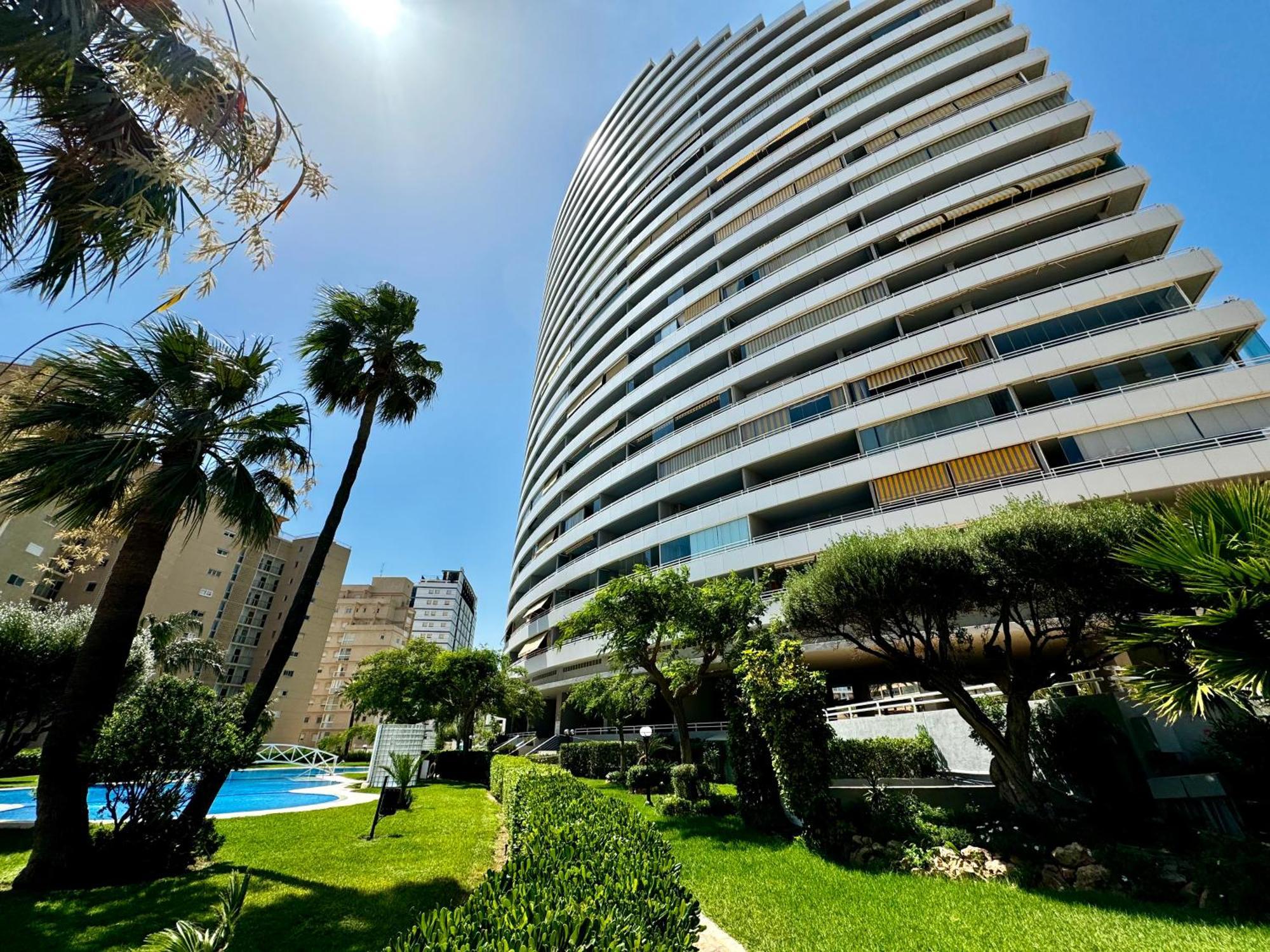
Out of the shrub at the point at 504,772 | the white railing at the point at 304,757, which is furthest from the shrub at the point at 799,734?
the white railing at the point at 304,757

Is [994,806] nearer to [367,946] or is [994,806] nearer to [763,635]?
[763,635]

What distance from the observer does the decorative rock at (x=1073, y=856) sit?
23.8ft

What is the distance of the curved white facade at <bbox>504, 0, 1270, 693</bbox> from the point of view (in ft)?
58.4

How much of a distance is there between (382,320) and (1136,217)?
29024 millimetres

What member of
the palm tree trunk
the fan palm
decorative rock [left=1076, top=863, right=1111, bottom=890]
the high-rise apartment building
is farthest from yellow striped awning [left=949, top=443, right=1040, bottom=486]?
the high-rise apartment building

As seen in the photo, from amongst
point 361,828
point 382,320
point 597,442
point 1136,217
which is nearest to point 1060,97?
point 1136,217

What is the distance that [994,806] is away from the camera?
10.4m

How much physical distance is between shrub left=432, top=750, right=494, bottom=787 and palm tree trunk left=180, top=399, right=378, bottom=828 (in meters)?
16.8

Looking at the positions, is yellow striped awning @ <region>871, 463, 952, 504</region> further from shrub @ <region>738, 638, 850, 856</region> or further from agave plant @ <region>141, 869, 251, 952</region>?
agave plant @ <region>141, 869, 251, 952</region>

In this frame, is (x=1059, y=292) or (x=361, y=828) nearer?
(x=361, y=828)

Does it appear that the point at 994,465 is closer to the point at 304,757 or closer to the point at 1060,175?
the point at 1060,175

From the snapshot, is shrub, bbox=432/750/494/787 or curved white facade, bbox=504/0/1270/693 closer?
curved white facade, bbox=504/0/1270/693

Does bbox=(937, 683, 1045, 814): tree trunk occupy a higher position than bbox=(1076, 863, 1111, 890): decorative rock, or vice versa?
bbox=(937, 683, 1045, 814): tree trunk

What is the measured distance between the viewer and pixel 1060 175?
2219cm
